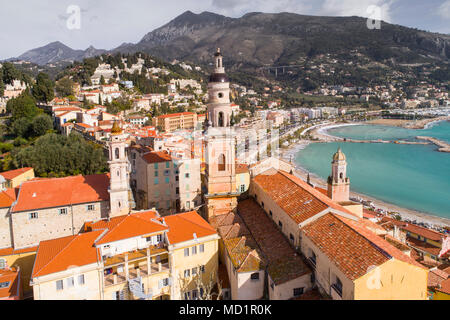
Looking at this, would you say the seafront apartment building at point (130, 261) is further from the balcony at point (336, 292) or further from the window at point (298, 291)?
the balcony at point (336, 292)

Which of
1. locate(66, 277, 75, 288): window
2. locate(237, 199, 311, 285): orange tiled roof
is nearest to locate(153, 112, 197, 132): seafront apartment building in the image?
locate(237, 199, 311, 285): orange tiled roof

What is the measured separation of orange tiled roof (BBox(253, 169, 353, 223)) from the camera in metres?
11.7

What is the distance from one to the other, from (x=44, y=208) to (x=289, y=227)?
12089mm

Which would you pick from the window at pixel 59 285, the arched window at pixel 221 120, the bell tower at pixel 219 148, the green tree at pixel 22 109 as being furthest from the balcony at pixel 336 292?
the green tree at pixel 22 109

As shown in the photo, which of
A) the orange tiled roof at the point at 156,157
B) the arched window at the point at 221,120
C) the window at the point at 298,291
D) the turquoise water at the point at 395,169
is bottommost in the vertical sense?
the turquoise water at the point at 395,169

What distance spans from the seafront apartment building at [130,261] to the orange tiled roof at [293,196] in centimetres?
330

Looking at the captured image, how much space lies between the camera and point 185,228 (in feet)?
42.3

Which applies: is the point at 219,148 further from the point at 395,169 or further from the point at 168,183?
the point at 395,169

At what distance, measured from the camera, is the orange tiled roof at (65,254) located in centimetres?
1041

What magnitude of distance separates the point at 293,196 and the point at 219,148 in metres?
4.27

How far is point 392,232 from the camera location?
1784 cm
